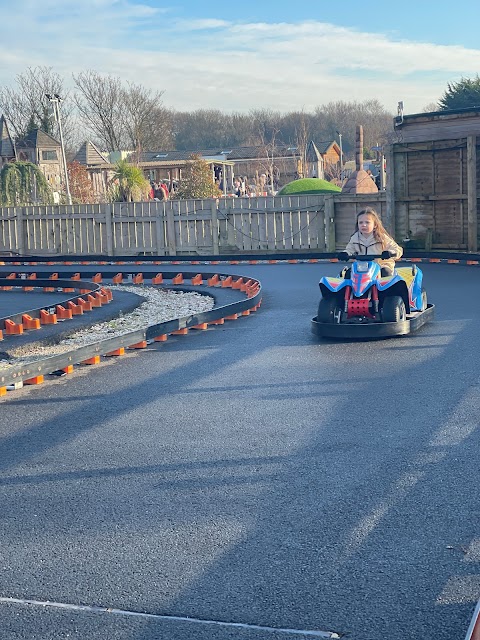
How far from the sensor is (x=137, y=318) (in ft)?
44.2

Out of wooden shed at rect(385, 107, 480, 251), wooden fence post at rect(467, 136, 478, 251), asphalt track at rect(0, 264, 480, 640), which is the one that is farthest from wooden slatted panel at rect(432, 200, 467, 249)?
asphalt track at rect(0, 264, 480, 640)

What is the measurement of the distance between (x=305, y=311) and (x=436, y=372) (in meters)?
5.14

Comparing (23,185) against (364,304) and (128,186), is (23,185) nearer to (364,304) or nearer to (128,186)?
(128,186)

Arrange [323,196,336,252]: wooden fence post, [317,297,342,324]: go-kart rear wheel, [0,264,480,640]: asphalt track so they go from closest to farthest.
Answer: [0,264,480,640]: asphalt track < [317,297,342,324]: go-kart rear wheel < [323,196,336,252]: wooden fence post

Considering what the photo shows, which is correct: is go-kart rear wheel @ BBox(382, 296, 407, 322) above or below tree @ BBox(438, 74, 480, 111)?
below

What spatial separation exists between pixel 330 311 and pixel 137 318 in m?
4.18

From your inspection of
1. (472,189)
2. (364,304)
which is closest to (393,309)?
(364,304)

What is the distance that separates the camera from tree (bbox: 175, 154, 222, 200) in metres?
35.6

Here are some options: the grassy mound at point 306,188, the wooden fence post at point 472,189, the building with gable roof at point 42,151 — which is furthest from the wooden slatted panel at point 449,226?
the building with gable roof at point 42,151

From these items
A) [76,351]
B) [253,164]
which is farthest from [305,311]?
[253,164]

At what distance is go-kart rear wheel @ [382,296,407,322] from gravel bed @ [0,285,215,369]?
9.68 feet

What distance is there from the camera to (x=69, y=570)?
156 inches

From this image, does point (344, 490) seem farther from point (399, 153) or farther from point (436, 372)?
point (399, 153)

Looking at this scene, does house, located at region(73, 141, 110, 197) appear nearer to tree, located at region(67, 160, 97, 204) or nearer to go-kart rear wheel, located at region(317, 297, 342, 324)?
tree, located at region(67, 160, 97, 204)
